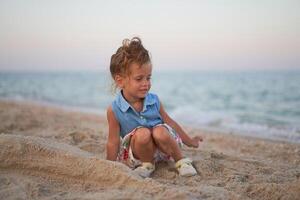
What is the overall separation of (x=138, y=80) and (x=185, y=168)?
82 centimetres

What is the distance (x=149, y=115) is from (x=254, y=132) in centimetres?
455

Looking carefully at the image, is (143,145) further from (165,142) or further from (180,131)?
(180,131)

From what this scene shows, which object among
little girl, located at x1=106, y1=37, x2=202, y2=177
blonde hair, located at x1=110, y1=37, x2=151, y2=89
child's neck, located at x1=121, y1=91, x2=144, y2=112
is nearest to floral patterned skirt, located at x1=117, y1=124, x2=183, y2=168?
little girl, located at x1=106, y1=37, x2=202, y2=177

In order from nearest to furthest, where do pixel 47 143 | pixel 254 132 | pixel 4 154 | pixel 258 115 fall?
1. pixel 4 154
2. pixel 47 143
3. pixel 254 132
4. pixel 258 115

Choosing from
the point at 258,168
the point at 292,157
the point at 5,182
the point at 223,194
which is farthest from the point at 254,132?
the point at 5,182

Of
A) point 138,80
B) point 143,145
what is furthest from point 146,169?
point 138,80

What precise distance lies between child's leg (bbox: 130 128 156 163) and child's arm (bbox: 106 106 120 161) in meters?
0.15

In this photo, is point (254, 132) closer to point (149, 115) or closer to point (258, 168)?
point (258, 168)

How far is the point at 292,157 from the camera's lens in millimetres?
4434

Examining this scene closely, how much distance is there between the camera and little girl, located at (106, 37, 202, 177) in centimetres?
293

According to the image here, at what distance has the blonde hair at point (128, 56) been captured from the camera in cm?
298

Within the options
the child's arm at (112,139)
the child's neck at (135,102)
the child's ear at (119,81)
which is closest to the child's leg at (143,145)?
the child's arm at (112,139)

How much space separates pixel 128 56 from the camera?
2996mm

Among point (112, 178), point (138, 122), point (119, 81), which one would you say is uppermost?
point (119, 81)
